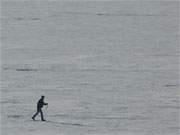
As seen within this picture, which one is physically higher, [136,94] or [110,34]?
[110,34]

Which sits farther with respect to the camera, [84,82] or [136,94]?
[84,82]

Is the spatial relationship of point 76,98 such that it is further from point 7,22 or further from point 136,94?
point 7,22

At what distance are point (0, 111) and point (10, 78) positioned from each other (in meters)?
4.06

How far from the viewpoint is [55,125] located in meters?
16.2

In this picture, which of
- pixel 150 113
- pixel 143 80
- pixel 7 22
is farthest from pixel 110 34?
pixel 150 113

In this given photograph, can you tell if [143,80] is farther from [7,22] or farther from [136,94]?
[7,22]

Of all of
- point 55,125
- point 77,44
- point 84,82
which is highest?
point 77,44

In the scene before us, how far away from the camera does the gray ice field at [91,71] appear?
1656cm

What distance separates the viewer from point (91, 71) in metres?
22.7

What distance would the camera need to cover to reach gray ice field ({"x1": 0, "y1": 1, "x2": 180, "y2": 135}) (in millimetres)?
16562

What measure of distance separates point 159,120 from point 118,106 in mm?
1602

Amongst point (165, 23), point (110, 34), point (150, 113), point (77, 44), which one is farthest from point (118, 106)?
point (165, 23)

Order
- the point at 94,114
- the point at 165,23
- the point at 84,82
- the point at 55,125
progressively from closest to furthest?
the point at 55,125, the point at 94,114, the point at 84,82, the point at 165,23

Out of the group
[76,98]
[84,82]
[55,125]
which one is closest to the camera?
[55,125]
